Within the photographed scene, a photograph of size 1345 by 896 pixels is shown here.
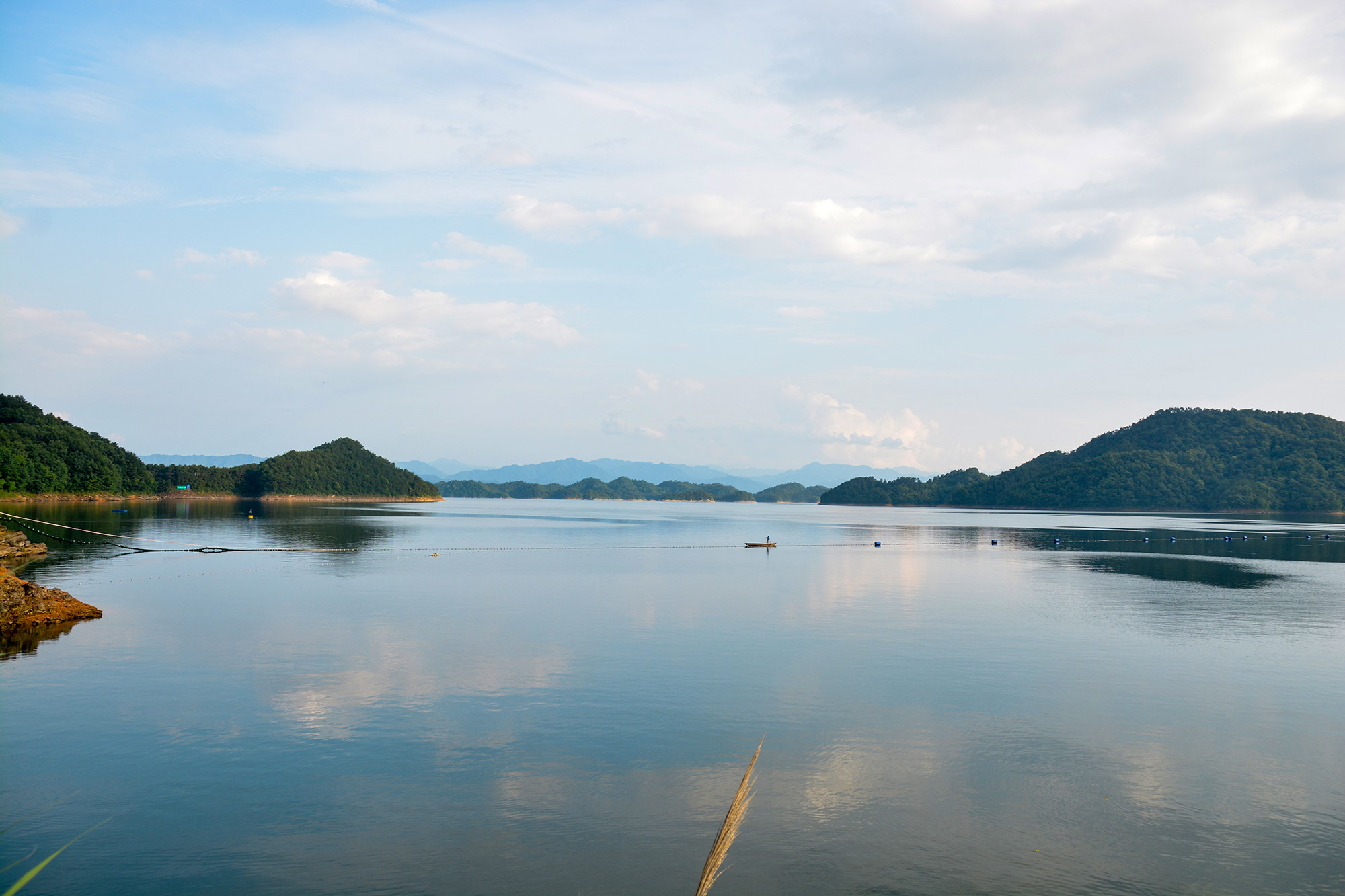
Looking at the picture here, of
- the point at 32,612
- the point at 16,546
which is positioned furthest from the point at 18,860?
the point at 16,546

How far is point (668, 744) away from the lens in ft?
59.5

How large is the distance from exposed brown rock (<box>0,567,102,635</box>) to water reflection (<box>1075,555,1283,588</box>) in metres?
63.5

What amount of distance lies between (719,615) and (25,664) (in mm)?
26404

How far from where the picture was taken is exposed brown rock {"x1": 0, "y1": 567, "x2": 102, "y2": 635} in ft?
102

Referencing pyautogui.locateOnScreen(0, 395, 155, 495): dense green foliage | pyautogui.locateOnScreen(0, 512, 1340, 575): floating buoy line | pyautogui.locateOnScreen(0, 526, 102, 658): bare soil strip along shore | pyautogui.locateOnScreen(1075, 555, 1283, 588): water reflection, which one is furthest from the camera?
pyautogui.locateOnScreen(0, 395, 155, 495): dense green foliage

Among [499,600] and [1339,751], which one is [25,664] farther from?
[1339,751]

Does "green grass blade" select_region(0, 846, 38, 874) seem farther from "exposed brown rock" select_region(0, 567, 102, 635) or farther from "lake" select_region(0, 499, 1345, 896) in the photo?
"exposed brown rock" select_region(0, 567, 102, 635)

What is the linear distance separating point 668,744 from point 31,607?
29.5 metres

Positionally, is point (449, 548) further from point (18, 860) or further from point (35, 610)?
point (18, 860)

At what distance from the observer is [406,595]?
42938 millimetres

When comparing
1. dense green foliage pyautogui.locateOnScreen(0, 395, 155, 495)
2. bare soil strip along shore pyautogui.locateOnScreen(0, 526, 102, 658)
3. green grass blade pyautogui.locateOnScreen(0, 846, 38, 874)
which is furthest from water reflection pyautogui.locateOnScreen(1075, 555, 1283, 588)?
dense green foliage pyautogui.locateOnScreen(0, 395, 155, 495)

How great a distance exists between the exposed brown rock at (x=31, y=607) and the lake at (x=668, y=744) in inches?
57.3

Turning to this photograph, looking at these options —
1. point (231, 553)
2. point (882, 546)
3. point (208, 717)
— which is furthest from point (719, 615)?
point (882, 546)

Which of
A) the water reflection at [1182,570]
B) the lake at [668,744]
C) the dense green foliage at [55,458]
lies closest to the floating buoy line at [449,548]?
the water reflection at [1182,570]
